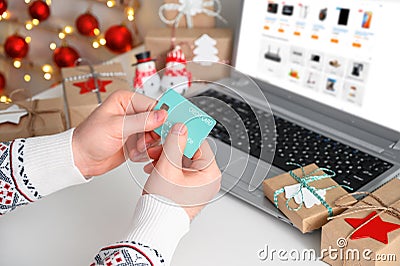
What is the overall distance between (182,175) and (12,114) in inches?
16.1

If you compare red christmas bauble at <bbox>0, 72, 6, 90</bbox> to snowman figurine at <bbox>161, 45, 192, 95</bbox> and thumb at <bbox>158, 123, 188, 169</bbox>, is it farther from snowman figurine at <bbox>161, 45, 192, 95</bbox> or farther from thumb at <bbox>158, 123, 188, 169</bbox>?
thumb at <bbox>158, 123, 188, 169</bbox>

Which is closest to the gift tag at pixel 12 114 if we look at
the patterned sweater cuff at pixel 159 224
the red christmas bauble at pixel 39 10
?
the patterned sweater cuff at pixel 159 224

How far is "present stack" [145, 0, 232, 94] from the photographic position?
3.40 feet

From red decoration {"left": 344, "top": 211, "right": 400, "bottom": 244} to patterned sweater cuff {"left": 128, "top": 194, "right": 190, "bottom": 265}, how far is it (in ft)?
0.66

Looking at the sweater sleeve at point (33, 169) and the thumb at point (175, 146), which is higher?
the thumb at point (175, 146)

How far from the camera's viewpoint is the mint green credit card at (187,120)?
590 millimetres

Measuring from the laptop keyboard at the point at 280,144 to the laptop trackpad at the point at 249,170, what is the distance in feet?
0.05

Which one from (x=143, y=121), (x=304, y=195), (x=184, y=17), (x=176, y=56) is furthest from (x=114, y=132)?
(x=184, y=17)

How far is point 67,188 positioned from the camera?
758 millimetres

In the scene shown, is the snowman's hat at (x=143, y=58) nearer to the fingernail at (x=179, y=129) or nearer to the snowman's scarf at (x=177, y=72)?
the snowman's scarf at (x=177, y=72)

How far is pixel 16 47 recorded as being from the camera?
1.43 metres

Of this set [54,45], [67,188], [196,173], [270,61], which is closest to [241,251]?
[196,173]

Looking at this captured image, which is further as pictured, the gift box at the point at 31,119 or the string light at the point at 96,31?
the string light at the point at 96,31

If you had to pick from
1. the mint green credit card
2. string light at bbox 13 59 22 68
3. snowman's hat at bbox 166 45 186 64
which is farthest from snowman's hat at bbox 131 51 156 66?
string light at bbox 13 59 22 68
